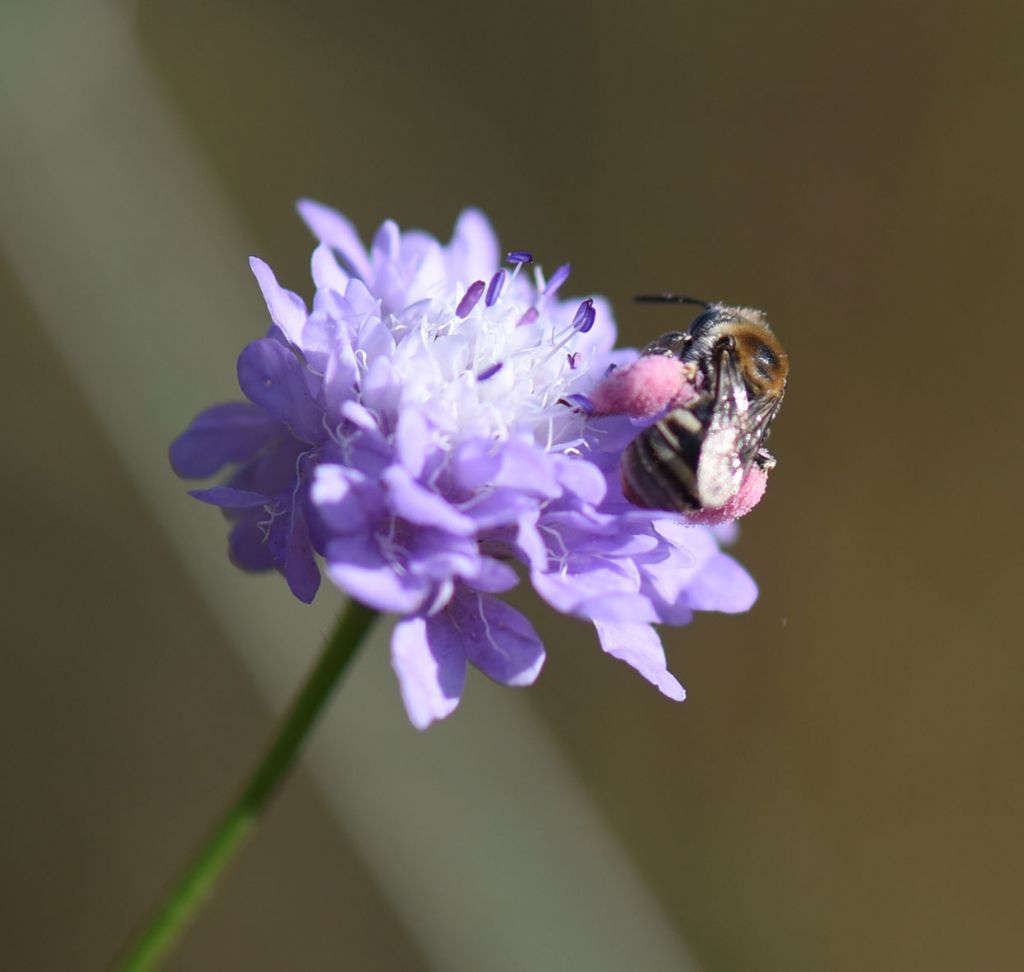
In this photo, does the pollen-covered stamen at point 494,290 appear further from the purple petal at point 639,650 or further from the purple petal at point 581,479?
the purple petal at point 639,650

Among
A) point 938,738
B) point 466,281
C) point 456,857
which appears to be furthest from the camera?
point 938,738

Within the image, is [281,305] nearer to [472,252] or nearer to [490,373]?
[490,373]

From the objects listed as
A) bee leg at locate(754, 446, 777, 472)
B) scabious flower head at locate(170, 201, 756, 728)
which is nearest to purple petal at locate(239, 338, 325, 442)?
scabious flower head at locate(170, 201, 756, 728)

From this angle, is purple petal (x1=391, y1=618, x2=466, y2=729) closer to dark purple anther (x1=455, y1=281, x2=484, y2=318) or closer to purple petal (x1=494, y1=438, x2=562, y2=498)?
purple petal (x1=494, y1=438, x2=562, y2=498)

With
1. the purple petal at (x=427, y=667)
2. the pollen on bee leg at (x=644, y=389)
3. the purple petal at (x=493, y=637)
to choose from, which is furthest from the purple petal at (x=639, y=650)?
the pollen on bee leg at (x=644, y=389)

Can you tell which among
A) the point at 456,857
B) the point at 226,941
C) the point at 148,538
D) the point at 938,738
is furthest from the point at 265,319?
the point at 938,738

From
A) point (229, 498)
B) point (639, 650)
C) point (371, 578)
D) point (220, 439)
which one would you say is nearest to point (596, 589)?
point (639, 650)

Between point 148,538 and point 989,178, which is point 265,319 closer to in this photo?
point 148,538
